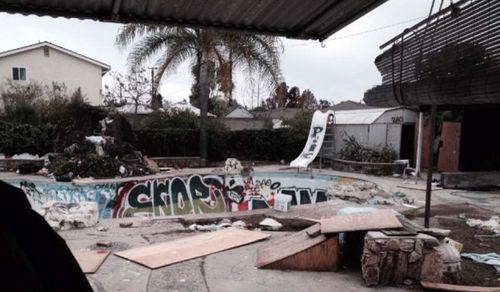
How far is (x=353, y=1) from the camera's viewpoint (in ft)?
7.97

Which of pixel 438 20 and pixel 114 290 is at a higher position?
pixel 438 20

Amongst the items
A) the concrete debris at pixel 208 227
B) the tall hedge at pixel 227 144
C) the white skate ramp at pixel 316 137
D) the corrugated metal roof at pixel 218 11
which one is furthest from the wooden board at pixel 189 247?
the tall hedge at pixel 227 144

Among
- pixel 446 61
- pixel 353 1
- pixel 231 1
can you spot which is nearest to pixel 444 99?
pixel 446 61

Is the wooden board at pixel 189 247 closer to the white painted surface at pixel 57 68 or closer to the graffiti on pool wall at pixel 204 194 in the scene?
the graffiti on pool wall at pixel 204 194

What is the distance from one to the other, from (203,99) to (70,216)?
29.3ft

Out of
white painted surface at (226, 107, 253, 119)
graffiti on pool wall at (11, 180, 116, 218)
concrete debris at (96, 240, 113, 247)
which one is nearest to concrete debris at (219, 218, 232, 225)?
concrete debris at (96, 240, 113, 247)

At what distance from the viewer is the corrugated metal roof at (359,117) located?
1479cm

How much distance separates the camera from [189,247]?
4.77 meters

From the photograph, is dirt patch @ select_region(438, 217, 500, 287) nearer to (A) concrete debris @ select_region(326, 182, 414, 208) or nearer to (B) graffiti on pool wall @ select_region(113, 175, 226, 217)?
(A) concrete debris @ select_region(326, 182, 414, 208)

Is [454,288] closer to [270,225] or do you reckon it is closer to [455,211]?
[270,225]

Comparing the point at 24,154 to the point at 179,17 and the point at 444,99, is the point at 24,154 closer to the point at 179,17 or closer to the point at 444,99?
the point at 179,17

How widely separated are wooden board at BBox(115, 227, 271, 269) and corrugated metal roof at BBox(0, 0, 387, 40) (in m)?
2.47

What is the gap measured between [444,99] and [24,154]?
14.3 m

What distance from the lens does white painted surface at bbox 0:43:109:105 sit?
75.8ft
